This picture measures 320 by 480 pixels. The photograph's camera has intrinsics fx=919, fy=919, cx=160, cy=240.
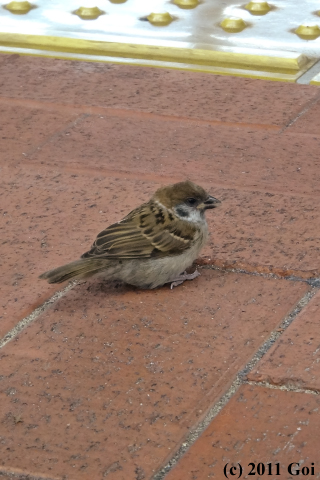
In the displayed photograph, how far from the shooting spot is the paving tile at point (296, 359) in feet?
9.18

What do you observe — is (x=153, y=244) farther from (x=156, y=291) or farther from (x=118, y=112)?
(x=118, y=112)

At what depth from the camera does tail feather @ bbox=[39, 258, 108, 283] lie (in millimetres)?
3314

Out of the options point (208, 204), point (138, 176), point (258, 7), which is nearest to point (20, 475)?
point (208, 204)

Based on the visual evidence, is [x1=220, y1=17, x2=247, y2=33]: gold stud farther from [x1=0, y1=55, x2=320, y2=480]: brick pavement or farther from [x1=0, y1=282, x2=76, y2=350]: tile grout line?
[x1=0, y1=282, x2=76, y2=350]: tile grout line

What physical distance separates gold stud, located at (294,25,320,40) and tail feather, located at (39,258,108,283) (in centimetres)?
300

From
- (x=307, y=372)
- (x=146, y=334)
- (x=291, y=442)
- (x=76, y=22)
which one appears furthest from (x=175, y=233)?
(x=76, y=22)

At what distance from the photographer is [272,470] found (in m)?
2.40

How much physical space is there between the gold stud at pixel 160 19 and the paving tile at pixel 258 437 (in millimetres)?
3823

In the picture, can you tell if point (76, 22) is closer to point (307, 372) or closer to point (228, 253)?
point (228, 253)

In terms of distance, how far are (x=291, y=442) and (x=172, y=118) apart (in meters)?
2.59

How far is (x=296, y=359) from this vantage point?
2902mm

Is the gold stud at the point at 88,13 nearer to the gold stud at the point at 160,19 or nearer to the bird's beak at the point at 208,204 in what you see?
the gold stud at the point at 160,19

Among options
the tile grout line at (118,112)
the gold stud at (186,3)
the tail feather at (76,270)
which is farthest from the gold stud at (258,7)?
the tail feather at (76,270)

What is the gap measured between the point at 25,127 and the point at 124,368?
2155 millimetres
